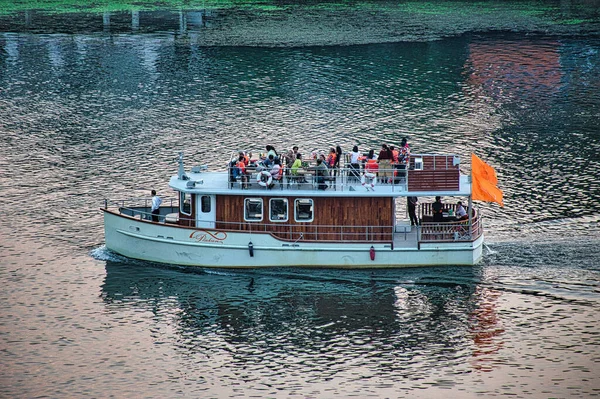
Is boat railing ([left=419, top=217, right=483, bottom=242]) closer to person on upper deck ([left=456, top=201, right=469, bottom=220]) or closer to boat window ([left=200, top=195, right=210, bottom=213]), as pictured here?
person on upper deck ([left=456, top=201, right=469, bottom=220])

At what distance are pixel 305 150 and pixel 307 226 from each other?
22810 millimetres

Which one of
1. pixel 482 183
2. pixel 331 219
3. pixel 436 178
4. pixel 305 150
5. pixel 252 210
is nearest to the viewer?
pixel 436 178

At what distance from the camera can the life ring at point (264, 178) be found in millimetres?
49094

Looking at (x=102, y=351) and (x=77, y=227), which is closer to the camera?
(x=102, y=351)

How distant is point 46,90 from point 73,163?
2250 cm

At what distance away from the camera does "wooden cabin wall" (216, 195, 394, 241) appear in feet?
162

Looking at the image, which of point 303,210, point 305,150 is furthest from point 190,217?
point 305,150

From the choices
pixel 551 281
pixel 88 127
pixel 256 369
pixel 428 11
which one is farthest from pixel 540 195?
pixel 428 11

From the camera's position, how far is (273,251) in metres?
49.5

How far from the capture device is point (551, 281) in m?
47.5

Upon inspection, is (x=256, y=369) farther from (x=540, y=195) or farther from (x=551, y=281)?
(x=540, y=195)

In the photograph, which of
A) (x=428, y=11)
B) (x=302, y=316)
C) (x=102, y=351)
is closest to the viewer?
(x=102, y=351)

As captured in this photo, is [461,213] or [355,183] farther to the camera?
[461,213]

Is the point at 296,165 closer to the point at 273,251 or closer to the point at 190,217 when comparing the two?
the point at 273,251
